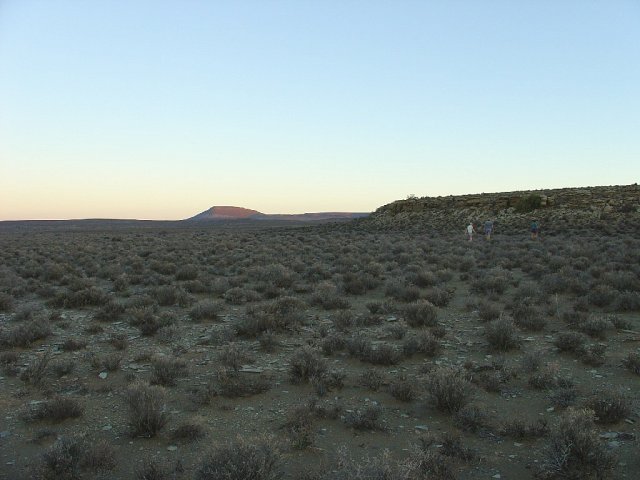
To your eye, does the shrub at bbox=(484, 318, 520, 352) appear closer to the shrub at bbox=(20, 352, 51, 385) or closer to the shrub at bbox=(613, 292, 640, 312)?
the shrub at bbox=(613, 292, 640, 312)

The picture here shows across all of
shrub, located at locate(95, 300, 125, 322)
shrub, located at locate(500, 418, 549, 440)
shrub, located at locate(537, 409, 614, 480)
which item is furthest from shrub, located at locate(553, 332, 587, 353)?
shrub, located at locate(95, 300, 125, 322)

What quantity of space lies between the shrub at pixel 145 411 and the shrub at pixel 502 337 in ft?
19.5

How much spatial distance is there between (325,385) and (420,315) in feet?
13.5

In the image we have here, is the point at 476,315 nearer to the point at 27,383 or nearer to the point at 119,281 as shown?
the point at 27,383

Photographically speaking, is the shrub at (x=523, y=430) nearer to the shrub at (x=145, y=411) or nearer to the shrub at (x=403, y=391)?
the shrub at (x=403, y=391)

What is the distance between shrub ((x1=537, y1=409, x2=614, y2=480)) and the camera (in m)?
4.46

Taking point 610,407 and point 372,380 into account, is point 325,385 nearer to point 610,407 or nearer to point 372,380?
point 372,380

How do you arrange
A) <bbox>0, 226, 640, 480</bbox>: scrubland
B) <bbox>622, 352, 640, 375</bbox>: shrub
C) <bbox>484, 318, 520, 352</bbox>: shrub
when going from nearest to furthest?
Result: <bbox>0, 226, 640, 480</bbox>: scrubland → <bbox>622, 352, 640, 375</bbox>: shrub → <bbox>484, 318, 520, 352</bbox>: shrub

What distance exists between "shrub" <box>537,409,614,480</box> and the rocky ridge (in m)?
33.8

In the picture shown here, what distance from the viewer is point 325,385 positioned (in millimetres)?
6844

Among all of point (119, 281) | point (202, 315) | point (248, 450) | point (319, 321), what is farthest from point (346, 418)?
point (119, 281)

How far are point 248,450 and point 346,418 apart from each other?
202 centimetres

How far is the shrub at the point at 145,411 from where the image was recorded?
5.48 meters

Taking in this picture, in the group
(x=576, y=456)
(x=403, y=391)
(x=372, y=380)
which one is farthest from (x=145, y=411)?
(x=576, y=456)
